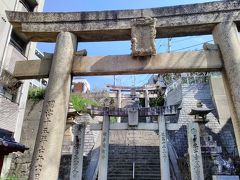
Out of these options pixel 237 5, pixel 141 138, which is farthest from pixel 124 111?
pixel 237 5

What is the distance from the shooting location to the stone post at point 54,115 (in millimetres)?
4477

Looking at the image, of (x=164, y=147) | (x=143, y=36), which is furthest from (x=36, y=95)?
(x=143, y=36)

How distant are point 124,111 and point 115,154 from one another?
4.50m

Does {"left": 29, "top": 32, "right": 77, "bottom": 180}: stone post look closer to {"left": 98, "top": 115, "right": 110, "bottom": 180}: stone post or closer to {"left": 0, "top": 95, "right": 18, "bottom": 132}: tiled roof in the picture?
{"left": 0, "top": 95, "right": 18, "bottom": 132}: tiled roof

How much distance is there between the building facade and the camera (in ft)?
39.1

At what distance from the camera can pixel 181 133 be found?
20.1m

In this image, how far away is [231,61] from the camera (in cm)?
507

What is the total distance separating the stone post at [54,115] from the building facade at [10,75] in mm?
6608

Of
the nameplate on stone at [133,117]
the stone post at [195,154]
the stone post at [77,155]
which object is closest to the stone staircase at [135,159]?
the nameplate on stone at [133,117]

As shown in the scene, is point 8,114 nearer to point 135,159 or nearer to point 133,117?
point 133,117

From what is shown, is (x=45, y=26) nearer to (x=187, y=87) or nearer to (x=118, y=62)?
(x=118, y=62)

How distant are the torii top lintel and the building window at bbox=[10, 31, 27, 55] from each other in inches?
301

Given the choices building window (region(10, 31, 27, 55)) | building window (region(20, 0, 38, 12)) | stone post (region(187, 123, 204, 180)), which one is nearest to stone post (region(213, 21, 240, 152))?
stone post (region(187, 123, 204, 180))

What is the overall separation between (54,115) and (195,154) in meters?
9.72
